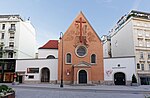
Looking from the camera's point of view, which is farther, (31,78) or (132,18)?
(132,18)

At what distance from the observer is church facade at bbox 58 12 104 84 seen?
3844 centimetres

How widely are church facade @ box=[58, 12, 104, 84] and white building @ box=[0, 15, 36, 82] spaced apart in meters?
14.2

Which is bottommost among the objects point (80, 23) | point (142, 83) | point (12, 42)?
point (142, 83)

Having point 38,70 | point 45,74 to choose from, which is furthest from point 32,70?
point 45,74

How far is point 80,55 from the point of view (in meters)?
40.9

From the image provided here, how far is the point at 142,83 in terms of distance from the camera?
42.0 meters

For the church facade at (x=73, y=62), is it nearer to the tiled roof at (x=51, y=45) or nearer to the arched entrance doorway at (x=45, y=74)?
the arched entrance doorway at (x=45, y=74)

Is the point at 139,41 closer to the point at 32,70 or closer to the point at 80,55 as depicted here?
the point at 80,55

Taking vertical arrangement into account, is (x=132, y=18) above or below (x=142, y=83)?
above

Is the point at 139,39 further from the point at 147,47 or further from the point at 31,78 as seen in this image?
the point at 31,78

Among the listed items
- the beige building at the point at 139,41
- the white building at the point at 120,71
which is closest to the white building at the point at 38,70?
the white building at the point at 120,71

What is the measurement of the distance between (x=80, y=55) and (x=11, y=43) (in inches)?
808

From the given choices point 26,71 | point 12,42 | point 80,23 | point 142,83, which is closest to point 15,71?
point 26,71

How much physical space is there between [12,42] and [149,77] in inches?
1475
